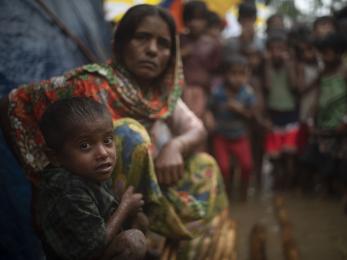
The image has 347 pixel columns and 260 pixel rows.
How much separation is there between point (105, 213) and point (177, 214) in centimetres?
62

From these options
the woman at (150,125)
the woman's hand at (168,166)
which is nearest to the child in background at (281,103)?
the woman at (150,125)

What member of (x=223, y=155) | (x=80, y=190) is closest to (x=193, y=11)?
(x=223, y=155)

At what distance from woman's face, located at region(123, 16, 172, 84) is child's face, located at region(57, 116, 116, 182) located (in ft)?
1.67

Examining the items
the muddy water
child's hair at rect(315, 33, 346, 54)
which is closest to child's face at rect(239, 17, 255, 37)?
child's hair at rect(315, 33, 346, 54)

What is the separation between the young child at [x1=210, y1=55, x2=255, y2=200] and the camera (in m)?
4.62

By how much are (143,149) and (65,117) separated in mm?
407

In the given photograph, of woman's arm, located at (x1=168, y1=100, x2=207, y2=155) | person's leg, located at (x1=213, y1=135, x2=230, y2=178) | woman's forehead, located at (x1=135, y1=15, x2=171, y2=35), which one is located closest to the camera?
woman's forehead, located at (x1=135, y1=15, x2=171, y2=35)

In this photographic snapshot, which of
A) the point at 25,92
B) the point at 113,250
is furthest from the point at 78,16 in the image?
the point at 113,250

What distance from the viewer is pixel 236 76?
4555 mm

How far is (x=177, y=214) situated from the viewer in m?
2.06

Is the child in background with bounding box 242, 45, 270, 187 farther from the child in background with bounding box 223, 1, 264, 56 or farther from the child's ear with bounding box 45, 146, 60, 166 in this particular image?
the child's ear with bounding box 45, 146, 60, 166

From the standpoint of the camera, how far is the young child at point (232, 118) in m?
4.62

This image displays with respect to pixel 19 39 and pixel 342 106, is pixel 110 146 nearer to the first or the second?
pixel 19 39

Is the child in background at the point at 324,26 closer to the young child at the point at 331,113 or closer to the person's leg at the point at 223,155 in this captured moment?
the young child at the point at 331,113
